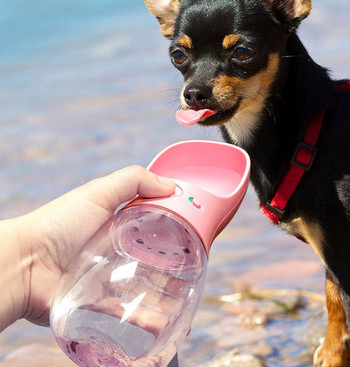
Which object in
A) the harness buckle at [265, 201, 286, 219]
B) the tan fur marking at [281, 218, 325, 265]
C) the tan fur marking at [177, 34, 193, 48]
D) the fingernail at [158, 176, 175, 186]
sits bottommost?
the tan fur marking at [281, 218, 325, 265]

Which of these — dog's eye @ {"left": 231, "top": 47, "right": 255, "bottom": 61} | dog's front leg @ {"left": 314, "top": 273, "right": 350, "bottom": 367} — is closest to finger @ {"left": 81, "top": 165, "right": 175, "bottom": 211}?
dog's eye @ {"left": 231, "top": 47, "right": 255, "bottom": 61}

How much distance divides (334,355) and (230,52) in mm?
1524

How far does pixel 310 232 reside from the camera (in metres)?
3.31

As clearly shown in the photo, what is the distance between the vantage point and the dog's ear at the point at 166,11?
143 inches

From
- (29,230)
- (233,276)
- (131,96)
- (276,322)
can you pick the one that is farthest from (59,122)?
(29,230)

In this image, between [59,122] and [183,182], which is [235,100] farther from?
[59,122]

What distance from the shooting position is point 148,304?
2447 millimetres

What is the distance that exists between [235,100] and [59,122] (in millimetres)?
4022

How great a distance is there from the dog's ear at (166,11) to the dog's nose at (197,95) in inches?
24.4

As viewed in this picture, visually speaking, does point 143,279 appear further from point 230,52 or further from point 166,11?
point 166,11

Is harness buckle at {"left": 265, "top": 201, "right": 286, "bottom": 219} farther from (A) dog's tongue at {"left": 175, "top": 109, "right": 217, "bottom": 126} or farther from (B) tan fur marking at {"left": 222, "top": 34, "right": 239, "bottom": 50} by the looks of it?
(B) tan fur marking at {"left": 222, "top": 34, "right": 239, "bottom": 50}

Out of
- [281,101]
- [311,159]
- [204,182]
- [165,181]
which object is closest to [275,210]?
[311,159]

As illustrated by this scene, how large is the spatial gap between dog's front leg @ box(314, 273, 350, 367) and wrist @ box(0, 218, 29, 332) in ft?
5.40

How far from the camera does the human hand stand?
2557 mm
